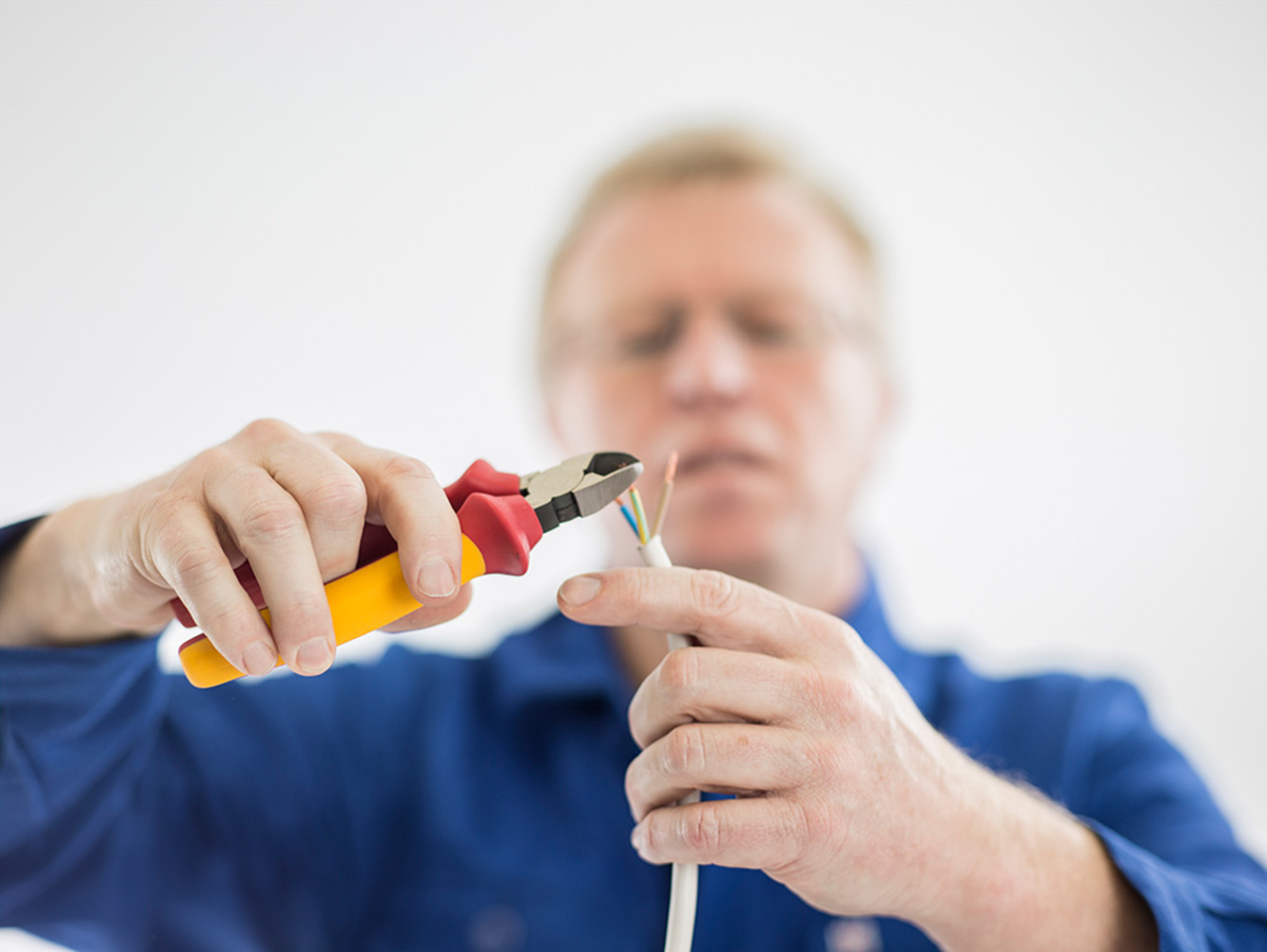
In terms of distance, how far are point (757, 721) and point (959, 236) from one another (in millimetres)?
1205

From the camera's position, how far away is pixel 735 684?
0.45 meters

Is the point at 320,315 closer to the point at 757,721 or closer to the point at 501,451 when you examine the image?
the point at 501,451

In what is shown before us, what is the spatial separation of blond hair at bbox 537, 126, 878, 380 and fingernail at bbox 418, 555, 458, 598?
0.77 m

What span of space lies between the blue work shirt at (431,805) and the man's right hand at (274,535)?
18 centimetres

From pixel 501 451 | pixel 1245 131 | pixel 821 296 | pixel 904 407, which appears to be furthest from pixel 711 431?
pixel 1245 131

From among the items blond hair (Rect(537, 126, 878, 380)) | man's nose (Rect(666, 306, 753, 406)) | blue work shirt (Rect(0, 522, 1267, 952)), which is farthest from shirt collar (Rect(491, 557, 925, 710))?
blond hair (Rect(537, 126, 878, 380))

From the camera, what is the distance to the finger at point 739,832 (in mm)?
442

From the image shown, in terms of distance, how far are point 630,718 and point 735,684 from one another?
9 centimetres

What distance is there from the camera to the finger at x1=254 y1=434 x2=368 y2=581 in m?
0.43

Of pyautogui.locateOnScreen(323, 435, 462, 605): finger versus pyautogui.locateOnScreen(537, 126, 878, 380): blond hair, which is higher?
pyautogui.locateOnScreen(537, 126, 878, 380): blond hair

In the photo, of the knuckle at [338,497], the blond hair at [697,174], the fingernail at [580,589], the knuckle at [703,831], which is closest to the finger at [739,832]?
the knuckle at [703,831]

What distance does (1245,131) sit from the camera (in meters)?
1.38

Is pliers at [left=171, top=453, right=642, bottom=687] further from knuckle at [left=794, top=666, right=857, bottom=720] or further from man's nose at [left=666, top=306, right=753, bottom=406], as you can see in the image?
man's nose at [left=666, top=306, right=753, bottom=406]

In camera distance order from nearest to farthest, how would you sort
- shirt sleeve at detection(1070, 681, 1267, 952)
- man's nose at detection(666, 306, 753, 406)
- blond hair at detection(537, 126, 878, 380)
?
shirt sleeve at detection(1070, 681, 1267, 952)
man's nose at detection(666, 306, 753, 406)
blond hair at detection(537, 126, 878, 380)
